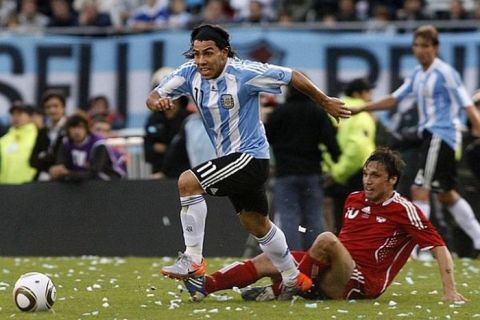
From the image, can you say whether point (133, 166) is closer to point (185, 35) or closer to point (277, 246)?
point (185, 35)

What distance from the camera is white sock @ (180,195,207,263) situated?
9.83 metres

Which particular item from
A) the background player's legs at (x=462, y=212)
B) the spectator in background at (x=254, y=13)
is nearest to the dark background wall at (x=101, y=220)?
the background player's legs at (x=462, y=212)

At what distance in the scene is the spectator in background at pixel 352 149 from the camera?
15.7 meters

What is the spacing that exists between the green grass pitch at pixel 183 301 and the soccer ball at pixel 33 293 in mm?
77

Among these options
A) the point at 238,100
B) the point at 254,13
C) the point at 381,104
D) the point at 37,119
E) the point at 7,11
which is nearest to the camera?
the point at 238,100

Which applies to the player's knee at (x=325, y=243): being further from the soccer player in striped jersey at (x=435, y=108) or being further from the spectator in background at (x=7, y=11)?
the spectator in background at (x=7, y=11)

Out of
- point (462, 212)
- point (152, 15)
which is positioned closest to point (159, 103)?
point (462, 212)

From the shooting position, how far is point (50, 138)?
1717 centimetres

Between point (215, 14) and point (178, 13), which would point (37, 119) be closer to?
point (215, 14)

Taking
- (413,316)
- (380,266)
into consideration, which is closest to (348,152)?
(380,266)

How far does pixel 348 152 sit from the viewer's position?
15.7m

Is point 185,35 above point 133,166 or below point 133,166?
above

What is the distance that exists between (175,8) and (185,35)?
1664mm

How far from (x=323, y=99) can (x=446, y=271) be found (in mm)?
1537
